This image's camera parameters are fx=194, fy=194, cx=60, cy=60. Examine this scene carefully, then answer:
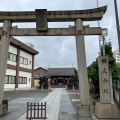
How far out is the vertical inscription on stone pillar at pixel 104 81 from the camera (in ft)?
32.3

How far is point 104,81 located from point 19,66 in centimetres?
3628

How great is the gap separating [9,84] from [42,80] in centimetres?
1635

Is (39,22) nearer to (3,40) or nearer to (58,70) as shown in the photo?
(3,40)

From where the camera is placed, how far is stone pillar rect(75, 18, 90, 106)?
1185 centimetres

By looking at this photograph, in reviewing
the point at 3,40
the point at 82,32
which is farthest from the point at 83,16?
the point at 3,40

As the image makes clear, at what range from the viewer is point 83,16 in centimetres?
1254

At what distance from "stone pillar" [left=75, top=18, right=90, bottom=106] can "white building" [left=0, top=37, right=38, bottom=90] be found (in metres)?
27.5

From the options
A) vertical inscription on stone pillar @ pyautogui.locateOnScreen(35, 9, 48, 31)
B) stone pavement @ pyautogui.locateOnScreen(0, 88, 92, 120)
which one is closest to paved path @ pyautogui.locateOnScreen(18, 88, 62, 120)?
stone pavement @ pyautogui.locateOnScreen(0, 88, 92, 120)

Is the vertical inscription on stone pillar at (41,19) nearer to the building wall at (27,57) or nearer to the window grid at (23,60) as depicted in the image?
the building wall at (27,57)

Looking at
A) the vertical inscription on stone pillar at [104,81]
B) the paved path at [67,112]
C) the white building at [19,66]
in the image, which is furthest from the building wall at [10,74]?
the vertical inscription on stone pillar at [104,81]

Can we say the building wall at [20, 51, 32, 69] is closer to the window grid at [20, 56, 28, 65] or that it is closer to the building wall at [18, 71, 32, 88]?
the window grid at [20, 56, 28, 65]

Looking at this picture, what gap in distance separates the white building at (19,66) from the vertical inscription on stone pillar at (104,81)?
30.0 meters

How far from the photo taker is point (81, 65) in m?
12.1

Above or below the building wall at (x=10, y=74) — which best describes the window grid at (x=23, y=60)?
above
